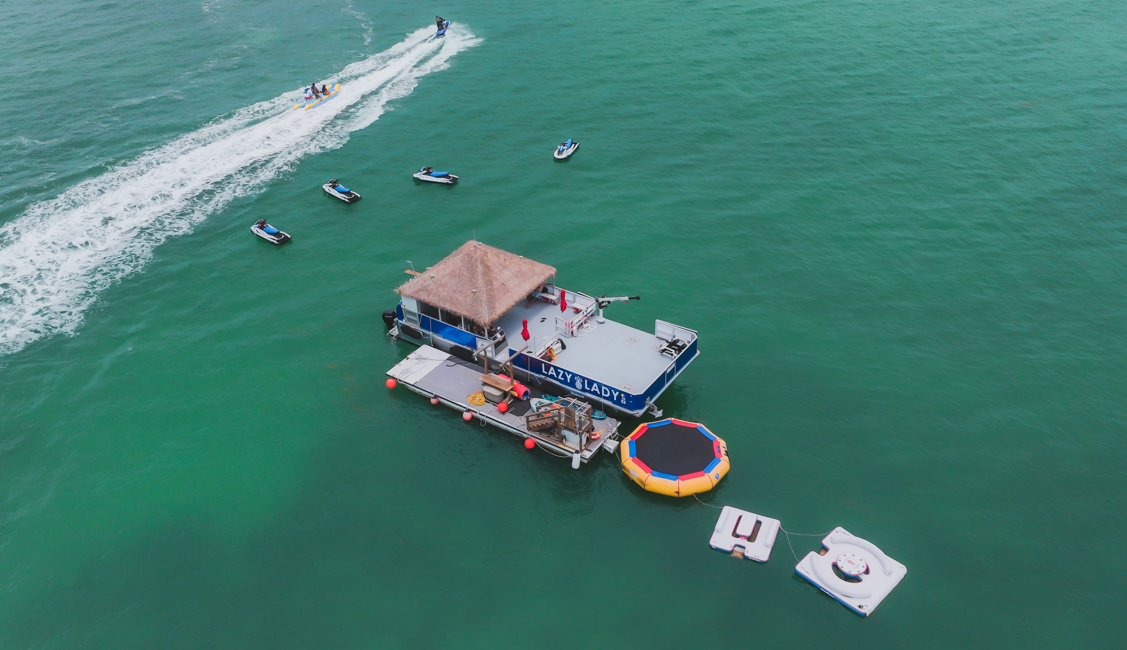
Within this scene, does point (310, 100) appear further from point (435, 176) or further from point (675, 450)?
point (675, 450)

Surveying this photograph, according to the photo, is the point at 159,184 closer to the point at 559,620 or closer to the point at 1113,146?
the point at 559,620

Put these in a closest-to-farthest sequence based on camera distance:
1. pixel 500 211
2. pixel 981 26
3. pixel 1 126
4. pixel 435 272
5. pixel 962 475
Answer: pixel 962 475 → pixel 435 272 → pixel 500 211 → pixel 1 126 → pixel 981 26

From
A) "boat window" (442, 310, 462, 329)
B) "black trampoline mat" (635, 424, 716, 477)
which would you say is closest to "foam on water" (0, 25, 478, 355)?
"boat window" (442, 310, 462, 329)

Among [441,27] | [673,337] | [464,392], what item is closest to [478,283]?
[464,392]

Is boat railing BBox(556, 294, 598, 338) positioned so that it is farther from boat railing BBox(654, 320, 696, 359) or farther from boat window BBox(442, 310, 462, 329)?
boat window BBox(442, 310, 462, 329)

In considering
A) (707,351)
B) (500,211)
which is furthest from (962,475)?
(500,211)

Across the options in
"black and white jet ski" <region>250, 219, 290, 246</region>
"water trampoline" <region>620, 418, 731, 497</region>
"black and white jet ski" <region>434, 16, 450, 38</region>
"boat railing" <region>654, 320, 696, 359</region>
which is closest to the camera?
"water trampoline" <region>620, 418, 731, 497</region>
